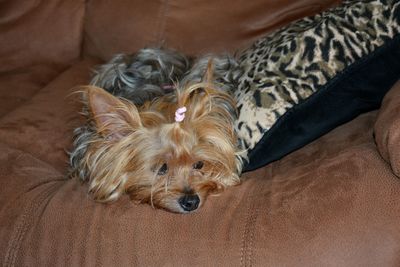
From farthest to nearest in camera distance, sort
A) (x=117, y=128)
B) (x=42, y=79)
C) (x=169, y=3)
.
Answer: (x=42, y=79) → (x=169, y=3) → (x=117, y=128)

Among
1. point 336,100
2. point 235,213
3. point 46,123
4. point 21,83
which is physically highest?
point 336,100

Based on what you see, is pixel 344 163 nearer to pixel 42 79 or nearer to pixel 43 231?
pixel 43 231

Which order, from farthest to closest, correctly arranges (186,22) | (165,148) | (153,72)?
(186,22)
(153,72)
(165,148)

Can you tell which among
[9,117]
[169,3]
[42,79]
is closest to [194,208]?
[9,117]

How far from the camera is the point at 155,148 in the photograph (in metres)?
1.95

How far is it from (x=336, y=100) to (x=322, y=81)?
8 cm

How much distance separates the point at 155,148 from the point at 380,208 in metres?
0.80

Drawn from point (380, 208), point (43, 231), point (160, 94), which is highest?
point (380, 208)

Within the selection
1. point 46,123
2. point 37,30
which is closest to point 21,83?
point 37,30

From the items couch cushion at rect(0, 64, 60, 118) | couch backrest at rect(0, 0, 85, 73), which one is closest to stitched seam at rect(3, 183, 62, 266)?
couch cushion at rect(0, 64, 60, 118)

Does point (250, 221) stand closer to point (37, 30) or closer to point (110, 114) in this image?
point (110, 114)

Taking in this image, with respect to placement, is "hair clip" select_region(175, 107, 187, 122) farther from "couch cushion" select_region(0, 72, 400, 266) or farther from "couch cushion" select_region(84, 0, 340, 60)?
"couch cushion" select_region(84, 0, 340, 60)

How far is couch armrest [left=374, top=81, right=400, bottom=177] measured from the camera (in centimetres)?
151

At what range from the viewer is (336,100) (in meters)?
1.79
